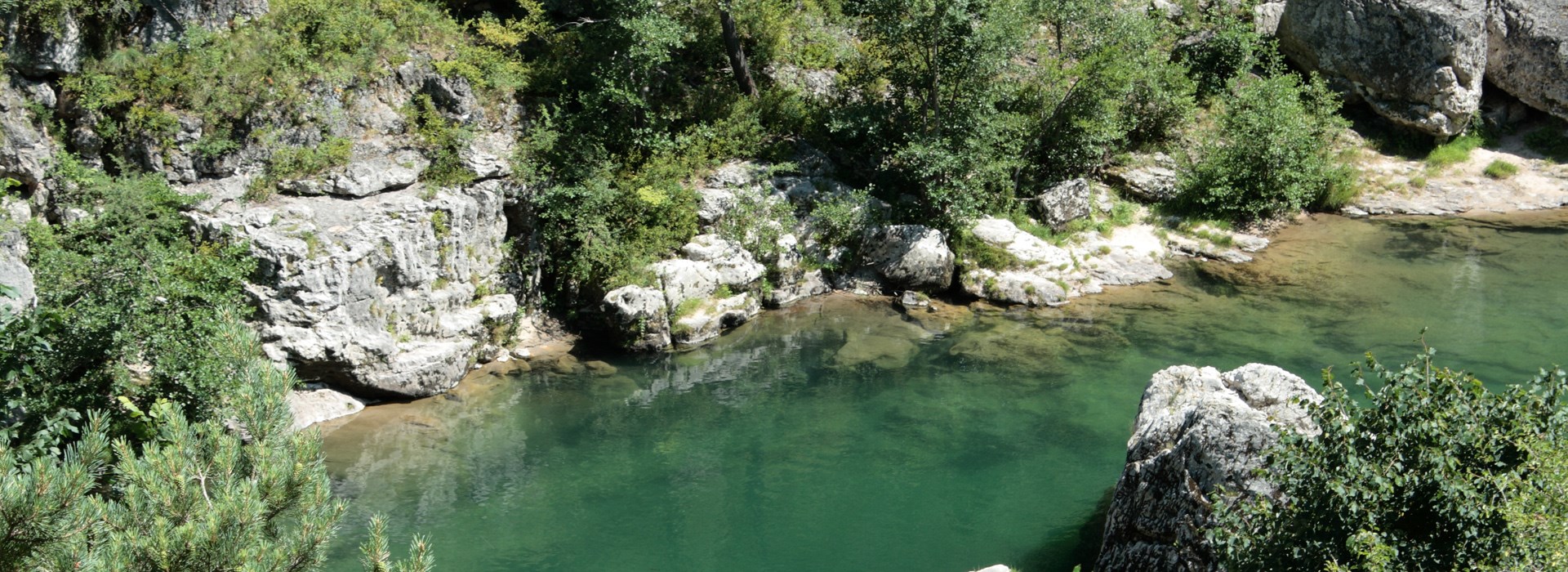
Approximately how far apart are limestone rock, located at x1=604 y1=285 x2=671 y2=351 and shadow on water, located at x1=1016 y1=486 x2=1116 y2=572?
9.83m

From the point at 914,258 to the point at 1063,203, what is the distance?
478 cm

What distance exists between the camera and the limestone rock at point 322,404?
1844cm

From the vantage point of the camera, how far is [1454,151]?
3059cm

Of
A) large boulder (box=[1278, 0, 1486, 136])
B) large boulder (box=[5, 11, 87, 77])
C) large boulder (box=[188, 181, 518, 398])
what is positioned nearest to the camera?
large boulder (box=[188, 181, 518, 398])

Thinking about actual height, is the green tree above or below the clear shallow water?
above

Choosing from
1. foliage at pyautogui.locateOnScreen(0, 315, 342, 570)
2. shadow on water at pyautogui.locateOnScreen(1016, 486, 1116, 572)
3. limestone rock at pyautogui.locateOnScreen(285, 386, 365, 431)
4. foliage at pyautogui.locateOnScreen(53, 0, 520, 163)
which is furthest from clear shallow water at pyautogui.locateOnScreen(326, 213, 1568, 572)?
foliage at pyautogui.locateOnScreen(53, 0, 520, 163)

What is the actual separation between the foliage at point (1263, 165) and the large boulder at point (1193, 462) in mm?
15183

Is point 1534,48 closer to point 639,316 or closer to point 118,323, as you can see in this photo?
point 639,316

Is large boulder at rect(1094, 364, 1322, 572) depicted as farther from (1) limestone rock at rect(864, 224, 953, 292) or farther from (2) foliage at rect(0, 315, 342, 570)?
(1) limestone rock at rect(864, 224, 953, 292)

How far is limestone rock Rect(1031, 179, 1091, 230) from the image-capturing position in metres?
26.2

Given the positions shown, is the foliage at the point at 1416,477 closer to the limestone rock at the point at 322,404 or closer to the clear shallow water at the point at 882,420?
the clear shallow water at the point at 882,420

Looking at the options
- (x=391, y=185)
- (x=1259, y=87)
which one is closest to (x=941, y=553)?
(x=391, y=185)

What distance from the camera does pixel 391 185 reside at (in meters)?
21.0

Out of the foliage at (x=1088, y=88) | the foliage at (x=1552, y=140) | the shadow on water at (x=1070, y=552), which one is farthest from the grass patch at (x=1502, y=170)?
the shadow on water at (x=1070, y=552)
